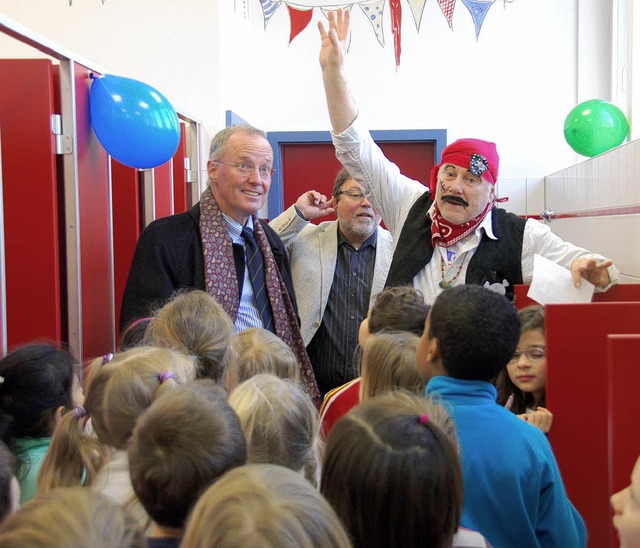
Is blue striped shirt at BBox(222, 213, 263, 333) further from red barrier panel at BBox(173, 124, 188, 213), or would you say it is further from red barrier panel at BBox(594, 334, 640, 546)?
red barrier panel at BBox(594, 334, 640, 546)

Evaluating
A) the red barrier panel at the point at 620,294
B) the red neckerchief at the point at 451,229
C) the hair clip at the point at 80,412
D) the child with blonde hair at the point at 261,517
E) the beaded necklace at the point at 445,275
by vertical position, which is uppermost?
the red neckerchief at the point at 451,229

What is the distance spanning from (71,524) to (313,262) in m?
2.24

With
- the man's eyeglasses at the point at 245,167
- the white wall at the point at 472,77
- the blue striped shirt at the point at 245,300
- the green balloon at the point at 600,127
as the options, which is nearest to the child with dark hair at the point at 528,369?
the blue striped shirt at the point at 245,300

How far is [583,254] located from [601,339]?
81 cm

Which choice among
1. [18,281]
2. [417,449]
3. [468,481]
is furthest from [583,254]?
[18,281]

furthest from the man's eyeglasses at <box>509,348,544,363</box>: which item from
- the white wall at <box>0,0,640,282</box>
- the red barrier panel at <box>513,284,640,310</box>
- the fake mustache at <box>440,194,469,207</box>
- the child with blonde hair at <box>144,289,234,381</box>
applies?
the white wall at <box>0,0,640,282</box>

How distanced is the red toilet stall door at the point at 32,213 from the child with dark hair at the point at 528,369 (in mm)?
1343

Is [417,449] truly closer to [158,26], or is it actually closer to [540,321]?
[540,321]

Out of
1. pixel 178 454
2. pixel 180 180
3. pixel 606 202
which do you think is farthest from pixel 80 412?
pixel 606 202

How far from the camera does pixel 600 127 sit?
14.3 ft

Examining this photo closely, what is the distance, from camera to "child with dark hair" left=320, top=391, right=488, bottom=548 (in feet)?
3.21

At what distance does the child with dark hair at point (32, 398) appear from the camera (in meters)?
1.60

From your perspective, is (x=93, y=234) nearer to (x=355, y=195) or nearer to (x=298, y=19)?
(x=355, y=195)

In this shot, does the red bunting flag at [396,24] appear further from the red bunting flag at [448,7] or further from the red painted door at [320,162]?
the red painted door at [320,162]
